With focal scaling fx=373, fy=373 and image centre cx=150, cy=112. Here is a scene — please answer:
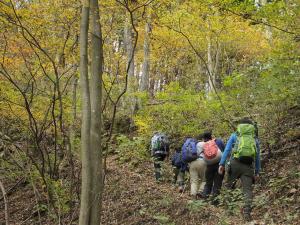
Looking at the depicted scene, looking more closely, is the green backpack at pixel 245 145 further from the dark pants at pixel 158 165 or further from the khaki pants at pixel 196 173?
the dark pants at pixel 158 165

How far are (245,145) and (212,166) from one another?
1928 mm

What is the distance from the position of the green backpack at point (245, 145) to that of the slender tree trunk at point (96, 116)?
254 centimetres

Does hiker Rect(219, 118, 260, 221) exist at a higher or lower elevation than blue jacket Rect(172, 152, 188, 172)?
higher

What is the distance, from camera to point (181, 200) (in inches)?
356

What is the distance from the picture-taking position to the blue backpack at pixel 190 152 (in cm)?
919

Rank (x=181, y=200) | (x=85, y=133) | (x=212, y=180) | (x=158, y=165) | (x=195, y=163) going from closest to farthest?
(x=85, y=133) < (x=212, y=180) < (x=181, y=200) < (x=195, y=163) < (x=158, y=165)

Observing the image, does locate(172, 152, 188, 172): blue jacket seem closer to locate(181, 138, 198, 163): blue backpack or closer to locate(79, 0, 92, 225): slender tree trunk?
locate(181, 138, 198, 163): blue backpack

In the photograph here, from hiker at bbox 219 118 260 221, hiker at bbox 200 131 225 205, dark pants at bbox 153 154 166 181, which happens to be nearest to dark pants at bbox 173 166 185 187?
dark pants at bbox 153 154 166 181

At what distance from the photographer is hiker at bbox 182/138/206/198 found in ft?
30.1

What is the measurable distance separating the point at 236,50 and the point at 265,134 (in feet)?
42.1

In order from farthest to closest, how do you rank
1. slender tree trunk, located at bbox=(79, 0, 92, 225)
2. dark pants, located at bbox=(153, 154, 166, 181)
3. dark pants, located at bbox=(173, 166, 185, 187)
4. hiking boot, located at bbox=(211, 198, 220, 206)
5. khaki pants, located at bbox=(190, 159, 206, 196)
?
dark pants, located at bbox=(153, 154, 166, 181) < dark pants, located at bbox=(173, 166, 185, 187) < khaki pants, located at bbox=(190, 159, 206, 196) < hiking boot, located at bbox=(211, 198, 220, 206) < slender tree trunk, located at bbox=(79, 0, 92, 225)

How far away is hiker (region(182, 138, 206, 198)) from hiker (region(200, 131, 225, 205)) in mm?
433

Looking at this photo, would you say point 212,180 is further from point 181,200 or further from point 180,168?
point 180,168

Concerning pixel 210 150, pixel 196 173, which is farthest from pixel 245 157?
pixel 196 173
